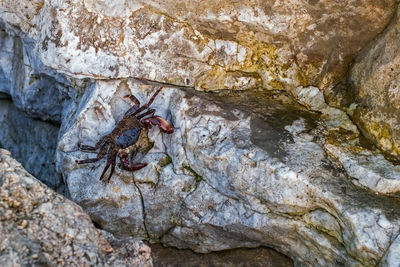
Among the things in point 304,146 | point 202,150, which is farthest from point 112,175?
point 304,146

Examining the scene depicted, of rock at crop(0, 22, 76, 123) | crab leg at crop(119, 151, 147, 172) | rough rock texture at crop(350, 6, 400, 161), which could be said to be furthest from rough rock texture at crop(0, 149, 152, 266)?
rock at crop(0, 22, 76, 123)

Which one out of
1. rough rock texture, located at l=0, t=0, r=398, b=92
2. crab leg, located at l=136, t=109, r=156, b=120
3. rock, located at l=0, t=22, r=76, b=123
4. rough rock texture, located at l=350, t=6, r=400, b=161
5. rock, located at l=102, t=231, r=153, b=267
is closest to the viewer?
rock, located at l=102, t=231, r=153, b=267

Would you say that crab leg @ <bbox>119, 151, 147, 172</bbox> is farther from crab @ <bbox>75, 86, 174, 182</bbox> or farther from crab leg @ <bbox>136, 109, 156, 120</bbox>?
crab leg @ <bbox>136, 109, 156, 120</bbox>

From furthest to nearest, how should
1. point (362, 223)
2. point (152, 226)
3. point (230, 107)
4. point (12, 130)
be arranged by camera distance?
point (12, 130) < point (152, 226) < point (230, 107) < point (362, 223)

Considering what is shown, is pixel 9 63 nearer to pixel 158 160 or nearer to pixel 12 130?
pixel 12 130

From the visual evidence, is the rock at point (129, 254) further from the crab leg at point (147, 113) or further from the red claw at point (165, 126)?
the crab leg at point (147, 113)
